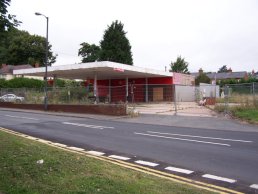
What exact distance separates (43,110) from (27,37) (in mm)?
64847

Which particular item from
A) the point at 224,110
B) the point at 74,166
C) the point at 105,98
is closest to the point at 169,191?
the point at 74,166

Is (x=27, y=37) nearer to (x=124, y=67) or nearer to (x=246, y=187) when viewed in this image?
(x=124, y=67)

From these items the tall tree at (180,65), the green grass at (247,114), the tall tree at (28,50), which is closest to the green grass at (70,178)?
the green grass at (247,114)

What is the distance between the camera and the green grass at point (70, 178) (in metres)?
6.09

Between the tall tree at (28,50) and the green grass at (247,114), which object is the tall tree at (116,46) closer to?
the tall tree at (28,50)

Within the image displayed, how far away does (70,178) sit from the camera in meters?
6.67

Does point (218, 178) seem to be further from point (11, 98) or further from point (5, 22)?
point (11, 98)

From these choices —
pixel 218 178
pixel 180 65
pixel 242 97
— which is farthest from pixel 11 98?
pixel 180 65

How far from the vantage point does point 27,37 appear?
305 ft

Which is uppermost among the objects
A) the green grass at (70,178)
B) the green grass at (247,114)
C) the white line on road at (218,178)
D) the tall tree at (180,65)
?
the tall tree at (180,65)

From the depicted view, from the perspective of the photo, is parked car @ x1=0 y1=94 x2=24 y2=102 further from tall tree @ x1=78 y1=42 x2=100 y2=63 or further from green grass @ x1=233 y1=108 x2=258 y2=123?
tall tree @ x1=78 y1=42 x2=100 y2=63

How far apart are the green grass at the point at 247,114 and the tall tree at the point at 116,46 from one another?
4823 cm

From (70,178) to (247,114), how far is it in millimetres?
16822

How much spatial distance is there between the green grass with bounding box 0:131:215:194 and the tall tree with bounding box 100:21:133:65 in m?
62.3
